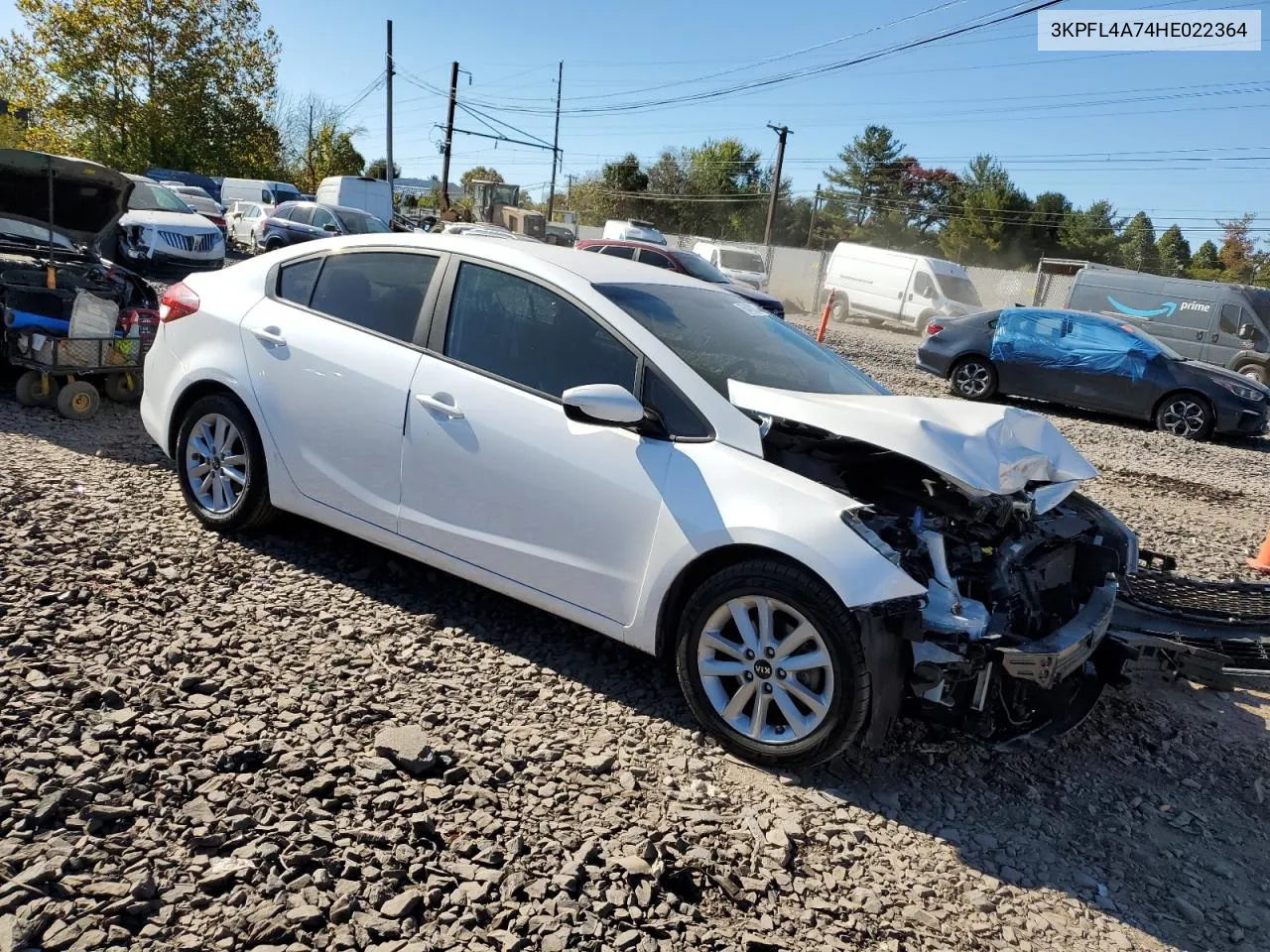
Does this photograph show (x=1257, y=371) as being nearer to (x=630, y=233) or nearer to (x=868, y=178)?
(x=630, y=233)

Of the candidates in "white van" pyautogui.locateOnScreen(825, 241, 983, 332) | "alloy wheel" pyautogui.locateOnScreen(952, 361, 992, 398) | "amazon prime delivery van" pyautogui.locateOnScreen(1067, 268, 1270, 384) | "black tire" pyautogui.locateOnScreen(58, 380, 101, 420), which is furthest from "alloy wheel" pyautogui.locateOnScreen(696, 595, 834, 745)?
"white van" pyautogui.locateOnScreen(825, 241, 983, 332)

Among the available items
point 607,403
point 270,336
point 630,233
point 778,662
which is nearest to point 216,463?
point 270,336

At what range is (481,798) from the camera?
286 centimetres

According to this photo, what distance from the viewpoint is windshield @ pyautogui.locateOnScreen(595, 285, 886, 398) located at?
3.64m

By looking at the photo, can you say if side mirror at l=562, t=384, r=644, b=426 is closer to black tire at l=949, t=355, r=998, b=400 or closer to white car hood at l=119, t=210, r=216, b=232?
black tire at l=949, t=355, r=998, b=400

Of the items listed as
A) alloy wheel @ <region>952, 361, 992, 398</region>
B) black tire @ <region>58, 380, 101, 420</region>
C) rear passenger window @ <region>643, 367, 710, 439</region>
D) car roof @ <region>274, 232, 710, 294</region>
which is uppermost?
car roof @ <region>274, 232, 710, 294</region>

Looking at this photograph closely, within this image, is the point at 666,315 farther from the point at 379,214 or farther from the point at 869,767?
the point at 379,214

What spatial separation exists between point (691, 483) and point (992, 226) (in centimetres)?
6272

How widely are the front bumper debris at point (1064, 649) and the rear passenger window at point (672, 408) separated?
51.6 inches

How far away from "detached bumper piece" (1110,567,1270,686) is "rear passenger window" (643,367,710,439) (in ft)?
6.19

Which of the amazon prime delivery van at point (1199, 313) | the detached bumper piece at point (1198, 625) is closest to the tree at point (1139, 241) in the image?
the amazon prime delivery van at point (1199, 313)

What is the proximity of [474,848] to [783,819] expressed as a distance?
3.31 feet

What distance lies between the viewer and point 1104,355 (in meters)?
12.6

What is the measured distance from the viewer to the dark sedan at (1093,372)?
11977mm
